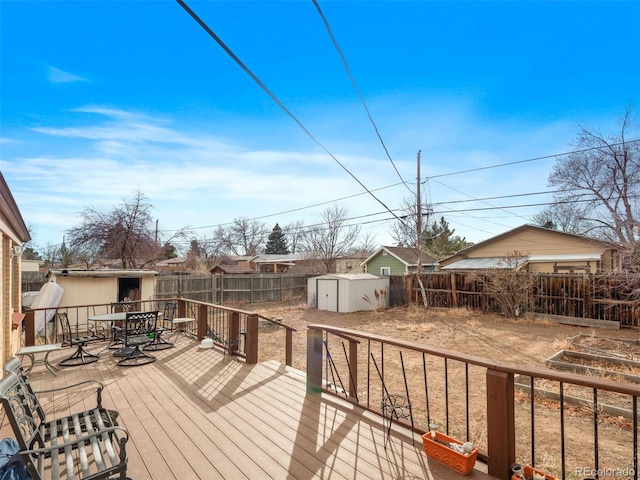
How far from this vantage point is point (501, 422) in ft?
6.76

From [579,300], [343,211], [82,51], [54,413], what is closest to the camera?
[54,413]

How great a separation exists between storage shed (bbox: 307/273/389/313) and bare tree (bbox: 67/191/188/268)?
8.06 meters

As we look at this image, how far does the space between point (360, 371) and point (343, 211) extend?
2172 centimetres

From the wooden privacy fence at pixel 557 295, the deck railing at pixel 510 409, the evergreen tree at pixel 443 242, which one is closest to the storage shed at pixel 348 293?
the wooden privacy fence at pixel 557 295

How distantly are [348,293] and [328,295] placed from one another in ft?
3.45

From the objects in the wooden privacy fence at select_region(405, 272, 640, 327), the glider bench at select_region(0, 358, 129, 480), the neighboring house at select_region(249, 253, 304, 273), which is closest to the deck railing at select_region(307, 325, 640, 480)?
the glider bench at select_region(0, 358, 129, 480)

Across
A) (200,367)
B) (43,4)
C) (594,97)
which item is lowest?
(200,367)

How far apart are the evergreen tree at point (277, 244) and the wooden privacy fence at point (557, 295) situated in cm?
2879

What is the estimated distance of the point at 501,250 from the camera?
57.9 feet

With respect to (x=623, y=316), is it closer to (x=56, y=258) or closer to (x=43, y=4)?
(x=43, y=4)

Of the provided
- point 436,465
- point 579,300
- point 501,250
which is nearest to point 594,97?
point 579,300

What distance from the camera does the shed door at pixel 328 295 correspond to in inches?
545

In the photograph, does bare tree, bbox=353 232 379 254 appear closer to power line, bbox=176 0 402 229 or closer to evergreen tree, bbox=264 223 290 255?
evergreen tree, bbox=264 223 290 255

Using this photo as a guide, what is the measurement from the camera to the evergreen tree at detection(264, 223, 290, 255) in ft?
135
